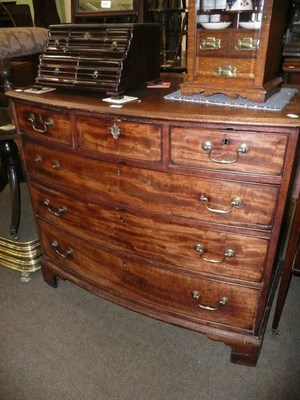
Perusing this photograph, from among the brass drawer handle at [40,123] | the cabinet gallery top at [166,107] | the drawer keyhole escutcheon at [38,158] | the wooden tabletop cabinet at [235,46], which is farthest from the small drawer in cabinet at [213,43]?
the drawer keyhole escutcheon at [38,158]

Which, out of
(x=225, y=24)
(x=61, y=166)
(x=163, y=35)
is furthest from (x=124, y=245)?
(x=163, y=35)

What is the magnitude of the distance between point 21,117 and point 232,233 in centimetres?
112

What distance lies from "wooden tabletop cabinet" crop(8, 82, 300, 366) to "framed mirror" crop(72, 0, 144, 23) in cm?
44

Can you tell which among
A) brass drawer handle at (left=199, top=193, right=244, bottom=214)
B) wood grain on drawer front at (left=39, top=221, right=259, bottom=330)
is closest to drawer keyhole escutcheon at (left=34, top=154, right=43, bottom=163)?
wood grain on drawer front at (left=39, top=221, right=259, bottom=330)

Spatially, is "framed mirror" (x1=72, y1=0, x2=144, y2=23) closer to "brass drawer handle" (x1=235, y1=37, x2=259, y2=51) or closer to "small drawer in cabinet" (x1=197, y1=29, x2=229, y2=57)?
"small drawer in cabinet" (x1=197, y1=29, x2=229, y2=57)

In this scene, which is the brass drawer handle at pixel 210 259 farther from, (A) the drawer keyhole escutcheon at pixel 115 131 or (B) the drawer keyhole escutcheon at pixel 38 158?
(B) the drawer keyhole escutcheon at pixel 38 158

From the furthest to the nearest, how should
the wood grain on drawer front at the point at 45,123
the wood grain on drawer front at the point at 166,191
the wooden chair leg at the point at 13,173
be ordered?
the wooden chair leg at the point at 13,173 → the wood grain on drawer front at the point at 45,123 → the wood grain on drawer front at the point at 166,191

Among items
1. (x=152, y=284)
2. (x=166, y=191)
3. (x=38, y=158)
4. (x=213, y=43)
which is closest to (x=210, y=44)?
(x=213, y=43)

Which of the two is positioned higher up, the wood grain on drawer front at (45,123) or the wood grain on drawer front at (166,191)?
Result: the wood grain on drawer front at (45,123)

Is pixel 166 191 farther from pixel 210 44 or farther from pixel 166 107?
pixel 210 44

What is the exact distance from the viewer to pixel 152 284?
1.57 metres

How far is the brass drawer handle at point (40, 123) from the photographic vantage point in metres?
1.45

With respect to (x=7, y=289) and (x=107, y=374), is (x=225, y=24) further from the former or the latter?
(x=7, y=289)

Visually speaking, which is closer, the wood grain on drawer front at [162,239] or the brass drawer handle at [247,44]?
the brass drawer handle at [247,44]
